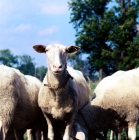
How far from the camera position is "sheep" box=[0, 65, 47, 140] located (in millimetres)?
5496

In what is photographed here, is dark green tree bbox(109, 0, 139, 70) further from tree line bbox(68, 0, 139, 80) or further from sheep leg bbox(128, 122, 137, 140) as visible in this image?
sheep leg bbox(128, 122, 137, 140)

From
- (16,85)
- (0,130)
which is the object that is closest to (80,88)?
(16,85)

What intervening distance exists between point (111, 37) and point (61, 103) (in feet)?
88.3

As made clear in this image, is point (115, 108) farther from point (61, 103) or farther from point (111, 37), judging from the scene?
point (111, 37)

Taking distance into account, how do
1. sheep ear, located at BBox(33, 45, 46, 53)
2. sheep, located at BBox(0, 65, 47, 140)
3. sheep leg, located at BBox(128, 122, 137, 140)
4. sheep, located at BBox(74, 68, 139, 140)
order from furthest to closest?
sheep, located at BBox(74, 68, 139, 140)
sheep leg, located at BBox(128, 122, 137, 140)
sheep ear, located at BBox(33, 45, 46, 53)
sheep, located at BBox(0, 65, 47, 140)

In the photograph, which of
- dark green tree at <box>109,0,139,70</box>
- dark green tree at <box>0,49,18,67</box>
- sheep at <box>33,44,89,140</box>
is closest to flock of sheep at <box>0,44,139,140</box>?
sheep at <box>33,44,89,140</box>

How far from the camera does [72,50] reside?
589 cm

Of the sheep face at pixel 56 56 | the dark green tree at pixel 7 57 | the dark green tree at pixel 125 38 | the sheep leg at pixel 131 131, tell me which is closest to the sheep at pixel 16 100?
the sheep face at pixel 56 56

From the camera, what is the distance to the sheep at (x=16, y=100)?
5.50 meters

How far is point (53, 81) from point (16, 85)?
630 mm

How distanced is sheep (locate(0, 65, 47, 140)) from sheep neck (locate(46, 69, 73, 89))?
0.56 m

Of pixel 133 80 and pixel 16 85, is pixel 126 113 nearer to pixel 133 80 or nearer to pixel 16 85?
pixel 133 80

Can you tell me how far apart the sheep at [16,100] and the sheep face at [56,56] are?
66cm

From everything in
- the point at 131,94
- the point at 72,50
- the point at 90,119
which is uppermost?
the point at 72,50
